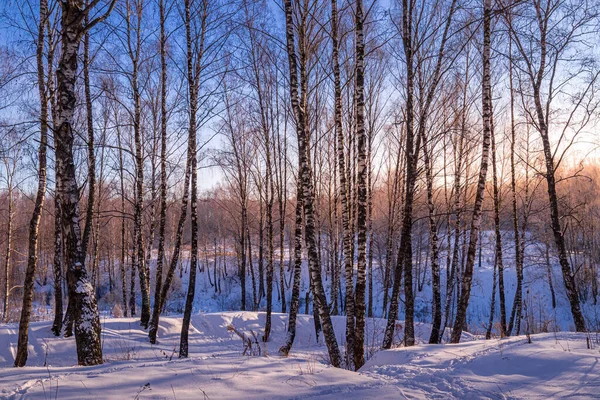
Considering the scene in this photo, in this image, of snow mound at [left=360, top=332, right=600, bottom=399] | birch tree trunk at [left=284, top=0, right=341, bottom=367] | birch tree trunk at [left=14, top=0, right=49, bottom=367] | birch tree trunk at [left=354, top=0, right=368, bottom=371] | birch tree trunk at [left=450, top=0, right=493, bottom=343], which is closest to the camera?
snow mound at [left=360, top=332, right=600, bottom=399]

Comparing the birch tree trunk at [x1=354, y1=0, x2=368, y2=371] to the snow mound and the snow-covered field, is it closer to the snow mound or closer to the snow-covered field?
the snow-covered field

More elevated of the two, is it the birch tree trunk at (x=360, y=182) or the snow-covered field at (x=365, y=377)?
the birch tree trunk at (x=360, y=182)

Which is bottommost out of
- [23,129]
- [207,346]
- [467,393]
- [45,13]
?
[207,346]

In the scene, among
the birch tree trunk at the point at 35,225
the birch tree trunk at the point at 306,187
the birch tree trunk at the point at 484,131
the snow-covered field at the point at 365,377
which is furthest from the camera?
the birch tree trunk at the point at 484,131

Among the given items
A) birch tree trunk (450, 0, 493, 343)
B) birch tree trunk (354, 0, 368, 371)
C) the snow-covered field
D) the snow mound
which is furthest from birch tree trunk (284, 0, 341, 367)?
birch tree trunk (450, 0, 493, 343)

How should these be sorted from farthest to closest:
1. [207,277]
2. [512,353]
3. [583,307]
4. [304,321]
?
[207,277] → [583,307] → [304,321] → [512,353]

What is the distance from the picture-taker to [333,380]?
3.90 metres

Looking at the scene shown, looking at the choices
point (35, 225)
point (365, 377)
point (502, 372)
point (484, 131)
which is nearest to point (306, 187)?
point (365, 377)

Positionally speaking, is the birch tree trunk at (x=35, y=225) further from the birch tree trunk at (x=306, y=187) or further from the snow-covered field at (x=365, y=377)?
the birch tree trunk at (x=306, y=187)

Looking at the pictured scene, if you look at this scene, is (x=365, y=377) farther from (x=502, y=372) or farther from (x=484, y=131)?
(x=484, y=131)

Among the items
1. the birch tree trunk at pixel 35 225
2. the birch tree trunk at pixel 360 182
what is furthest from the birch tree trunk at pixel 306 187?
the birch tree trunk at pixel 35 225

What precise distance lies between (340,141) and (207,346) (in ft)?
27.8

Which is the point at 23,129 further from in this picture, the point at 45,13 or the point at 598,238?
the point at 598,238

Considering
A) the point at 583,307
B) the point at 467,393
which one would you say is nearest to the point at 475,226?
the point at 467,393
